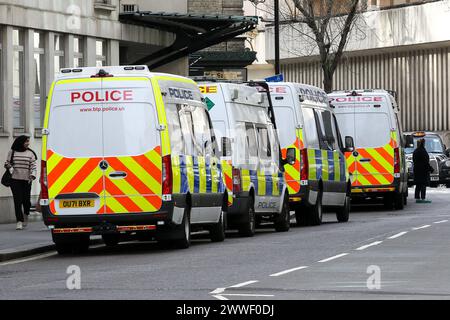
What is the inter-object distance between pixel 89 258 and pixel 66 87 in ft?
8.40

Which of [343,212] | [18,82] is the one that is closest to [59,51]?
[18,82]

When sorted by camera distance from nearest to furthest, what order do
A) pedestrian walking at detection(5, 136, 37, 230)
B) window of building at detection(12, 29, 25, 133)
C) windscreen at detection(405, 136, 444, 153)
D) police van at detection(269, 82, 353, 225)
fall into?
pedestrian walking at detection(5, 136, 37, 230) → police van at detection(269, 82, 353, 225) → window of building at detection(12, 29, 25, 133) → windscreen at detection(405, 136, 444, 153)

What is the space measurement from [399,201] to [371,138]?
2386mm

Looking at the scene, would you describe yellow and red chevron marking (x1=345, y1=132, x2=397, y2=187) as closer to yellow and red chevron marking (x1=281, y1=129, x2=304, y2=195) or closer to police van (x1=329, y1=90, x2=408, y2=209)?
police van (x1=329, y1=90, x2=408, y2=209)

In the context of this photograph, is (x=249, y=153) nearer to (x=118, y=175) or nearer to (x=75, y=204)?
(x=118, y=175)

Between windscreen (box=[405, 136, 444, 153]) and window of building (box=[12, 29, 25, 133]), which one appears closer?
window of building (box=[12, 29, 25, 133])

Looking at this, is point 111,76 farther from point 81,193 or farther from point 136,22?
point 136,22

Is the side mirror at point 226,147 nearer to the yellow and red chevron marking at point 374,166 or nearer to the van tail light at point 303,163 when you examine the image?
the van tail light at point 303,163

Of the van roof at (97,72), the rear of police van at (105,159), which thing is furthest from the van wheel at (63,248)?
the van roof at (97,72)

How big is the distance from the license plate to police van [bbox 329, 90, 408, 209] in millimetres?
18403

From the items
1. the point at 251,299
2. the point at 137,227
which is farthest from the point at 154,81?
the point at 251,299

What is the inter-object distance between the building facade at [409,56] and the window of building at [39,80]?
41.2 m

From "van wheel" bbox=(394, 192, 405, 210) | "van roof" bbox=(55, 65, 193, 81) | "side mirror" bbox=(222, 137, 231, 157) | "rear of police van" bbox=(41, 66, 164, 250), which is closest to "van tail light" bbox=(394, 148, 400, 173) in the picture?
"van wheel" bbox=(394, 192, 405, 210)

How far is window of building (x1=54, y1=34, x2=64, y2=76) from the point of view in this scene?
38.2m
